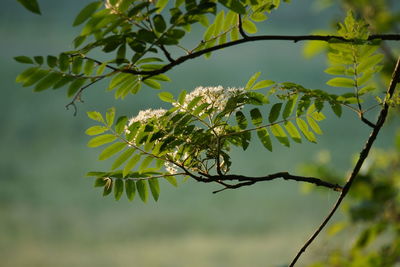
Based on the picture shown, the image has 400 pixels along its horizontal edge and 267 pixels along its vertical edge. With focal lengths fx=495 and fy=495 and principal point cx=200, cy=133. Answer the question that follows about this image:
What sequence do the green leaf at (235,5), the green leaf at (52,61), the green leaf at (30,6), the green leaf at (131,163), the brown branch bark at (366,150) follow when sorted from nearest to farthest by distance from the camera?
the green leaf at (30,6) < the green leaf at (235,5) < the green leaf at (52,61) < the brown branch bark at (366,150) < the green leaf at (131,163)

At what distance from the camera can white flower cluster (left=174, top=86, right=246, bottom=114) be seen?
260 centimetres

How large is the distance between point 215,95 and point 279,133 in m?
0.40

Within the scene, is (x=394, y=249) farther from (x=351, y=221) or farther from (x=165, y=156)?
(x=165, y=156)

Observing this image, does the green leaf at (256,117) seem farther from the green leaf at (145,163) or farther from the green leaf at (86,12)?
the green leaf at (86,12)

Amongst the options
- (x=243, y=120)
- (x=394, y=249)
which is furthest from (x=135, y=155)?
(x=394, y=249)

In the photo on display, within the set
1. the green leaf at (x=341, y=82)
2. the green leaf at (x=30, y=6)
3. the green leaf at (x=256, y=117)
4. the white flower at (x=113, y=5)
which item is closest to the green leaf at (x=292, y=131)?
the green leaf at (x=256, y=117)

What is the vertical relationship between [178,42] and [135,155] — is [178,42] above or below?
above

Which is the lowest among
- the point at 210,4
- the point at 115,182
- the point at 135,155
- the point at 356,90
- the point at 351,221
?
the point at 115,182

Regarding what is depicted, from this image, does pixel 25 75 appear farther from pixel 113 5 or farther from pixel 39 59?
pixel 113 5

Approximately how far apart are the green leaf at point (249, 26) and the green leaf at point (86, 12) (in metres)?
1.13

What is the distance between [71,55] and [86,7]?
0.32 meters

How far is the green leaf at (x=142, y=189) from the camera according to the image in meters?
2.72

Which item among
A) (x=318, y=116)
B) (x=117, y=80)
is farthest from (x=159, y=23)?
(x=318, y=116)

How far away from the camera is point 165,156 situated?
Answer: 266cm
